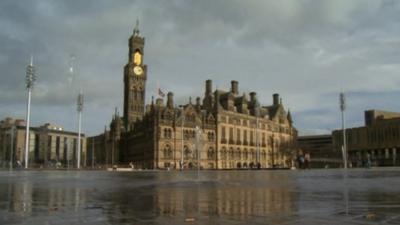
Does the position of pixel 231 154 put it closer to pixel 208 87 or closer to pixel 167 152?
pixel 208 87

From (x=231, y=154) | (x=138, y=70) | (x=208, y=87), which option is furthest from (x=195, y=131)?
(x=138, y=70)

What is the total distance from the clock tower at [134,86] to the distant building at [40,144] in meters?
29.8

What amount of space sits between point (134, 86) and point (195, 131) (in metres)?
31.6

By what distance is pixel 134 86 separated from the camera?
131 meters

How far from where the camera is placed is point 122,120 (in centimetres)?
13462

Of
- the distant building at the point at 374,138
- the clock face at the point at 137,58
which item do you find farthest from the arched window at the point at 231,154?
the clock face at the point at 137,58

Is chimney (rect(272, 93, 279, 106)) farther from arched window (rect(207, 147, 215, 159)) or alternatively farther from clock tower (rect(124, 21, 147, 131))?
clock tower (rect(124, 21, 147, 131))

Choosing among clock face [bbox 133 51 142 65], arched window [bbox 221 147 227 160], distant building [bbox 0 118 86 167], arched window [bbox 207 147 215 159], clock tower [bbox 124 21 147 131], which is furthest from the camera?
Result: distant building [bbox 0 118 86 167]

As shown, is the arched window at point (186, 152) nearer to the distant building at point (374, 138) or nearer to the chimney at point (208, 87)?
the chimney at point (208, 87)

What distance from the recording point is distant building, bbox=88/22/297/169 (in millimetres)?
104812

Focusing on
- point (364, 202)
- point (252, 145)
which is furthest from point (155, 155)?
point (364, 202)

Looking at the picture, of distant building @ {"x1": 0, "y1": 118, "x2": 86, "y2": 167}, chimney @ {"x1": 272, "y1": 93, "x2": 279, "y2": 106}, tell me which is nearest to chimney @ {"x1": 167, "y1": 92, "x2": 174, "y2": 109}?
chimney @ {"x1": 272, "y1": 93, "x2": 279, "y2": 106}

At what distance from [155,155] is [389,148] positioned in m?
82.4

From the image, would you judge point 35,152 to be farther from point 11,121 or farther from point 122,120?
point 122,120
